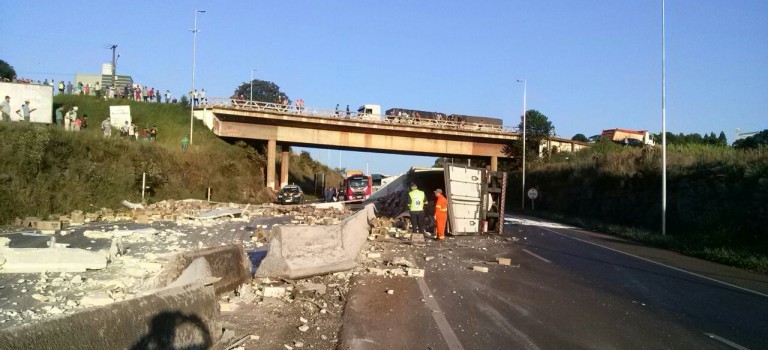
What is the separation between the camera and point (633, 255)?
56.5 ft

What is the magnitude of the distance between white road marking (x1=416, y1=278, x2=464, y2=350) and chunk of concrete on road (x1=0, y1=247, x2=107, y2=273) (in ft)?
19.2

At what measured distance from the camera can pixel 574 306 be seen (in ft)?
29.5

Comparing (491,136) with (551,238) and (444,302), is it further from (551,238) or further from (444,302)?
(444,302)

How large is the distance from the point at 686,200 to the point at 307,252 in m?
20.3

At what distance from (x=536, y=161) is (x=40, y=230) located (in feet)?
146

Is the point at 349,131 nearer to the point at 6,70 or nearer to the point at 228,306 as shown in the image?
the point at 228,306

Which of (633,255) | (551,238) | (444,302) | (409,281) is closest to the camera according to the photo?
(444,302)

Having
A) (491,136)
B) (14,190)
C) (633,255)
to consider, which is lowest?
(633,255)

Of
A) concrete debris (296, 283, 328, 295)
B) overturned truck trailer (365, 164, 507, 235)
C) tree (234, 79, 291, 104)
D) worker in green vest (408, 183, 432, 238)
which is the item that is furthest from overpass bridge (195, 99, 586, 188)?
tree (234, 79, 291, 104)

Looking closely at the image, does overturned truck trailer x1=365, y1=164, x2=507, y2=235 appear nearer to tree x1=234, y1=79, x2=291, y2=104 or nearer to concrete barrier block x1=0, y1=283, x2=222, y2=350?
concrete barrier block x1=0, y1=283, x2=222, y2=350

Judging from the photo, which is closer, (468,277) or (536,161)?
(468,277)

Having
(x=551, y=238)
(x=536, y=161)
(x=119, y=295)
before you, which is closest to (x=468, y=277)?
(x=119, y=295)

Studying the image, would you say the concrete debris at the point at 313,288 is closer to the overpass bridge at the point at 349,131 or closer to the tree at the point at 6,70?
the overpass bridge at the point at 349,131

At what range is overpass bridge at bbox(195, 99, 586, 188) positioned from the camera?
51844 millimetres
